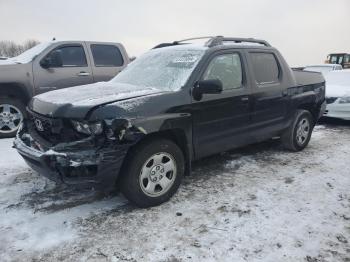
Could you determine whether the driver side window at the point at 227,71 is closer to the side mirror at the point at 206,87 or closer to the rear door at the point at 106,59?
the side mirror at the point at 206,87

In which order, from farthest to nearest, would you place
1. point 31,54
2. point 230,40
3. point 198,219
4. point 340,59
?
point 340,59 < point 31,54 < point 230,40 < point 198,219

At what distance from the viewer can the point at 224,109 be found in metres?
4.59

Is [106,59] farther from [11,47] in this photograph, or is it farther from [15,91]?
[11,47]

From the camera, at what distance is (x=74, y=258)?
304 cm

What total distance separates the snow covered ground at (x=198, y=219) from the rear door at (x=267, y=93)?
677mm

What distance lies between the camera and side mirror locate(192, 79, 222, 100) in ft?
13.4

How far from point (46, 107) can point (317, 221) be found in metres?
3.01

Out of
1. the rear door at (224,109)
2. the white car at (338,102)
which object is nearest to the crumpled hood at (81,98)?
the rear door at (224,109)

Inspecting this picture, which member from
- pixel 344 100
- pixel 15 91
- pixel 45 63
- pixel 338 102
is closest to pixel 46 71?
pixel 45 63

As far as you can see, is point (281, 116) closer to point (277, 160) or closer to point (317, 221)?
point (277, 160)

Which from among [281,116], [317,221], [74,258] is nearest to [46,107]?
[74,258]

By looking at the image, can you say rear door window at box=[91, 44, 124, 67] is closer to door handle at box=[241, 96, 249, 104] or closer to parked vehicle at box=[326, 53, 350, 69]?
door handle at box=[241, 96, 249, 104]

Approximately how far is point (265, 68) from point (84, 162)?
3171 millimetres

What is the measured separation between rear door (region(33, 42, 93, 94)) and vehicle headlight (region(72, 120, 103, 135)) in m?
4.23
